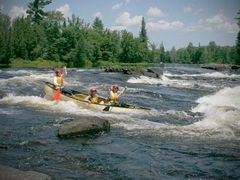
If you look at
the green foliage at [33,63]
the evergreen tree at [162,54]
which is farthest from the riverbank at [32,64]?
the evergreen tree at [162,54]

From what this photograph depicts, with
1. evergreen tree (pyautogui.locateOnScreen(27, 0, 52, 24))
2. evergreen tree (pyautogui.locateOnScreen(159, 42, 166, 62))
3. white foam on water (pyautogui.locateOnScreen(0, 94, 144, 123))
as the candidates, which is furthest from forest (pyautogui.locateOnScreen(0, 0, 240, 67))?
evergreen tree (pyautogui.locateOnScreen(159, 42, 166, 62))

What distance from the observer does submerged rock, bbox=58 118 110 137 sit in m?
7.34

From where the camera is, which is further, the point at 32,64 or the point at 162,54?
the point at 162,54

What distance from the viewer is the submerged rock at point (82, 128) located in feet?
24.1

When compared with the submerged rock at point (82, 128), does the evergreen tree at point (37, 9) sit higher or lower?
higher

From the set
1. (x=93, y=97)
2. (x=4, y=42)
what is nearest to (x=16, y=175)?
(x=93, y=97)

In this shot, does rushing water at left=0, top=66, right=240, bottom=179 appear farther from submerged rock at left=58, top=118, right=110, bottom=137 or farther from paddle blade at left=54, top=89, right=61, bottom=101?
paddle blade at left=54, top=89, right=61, bottom=101

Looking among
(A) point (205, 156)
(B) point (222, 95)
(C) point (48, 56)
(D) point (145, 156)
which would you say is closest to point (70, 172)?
(D) point (145, 156)

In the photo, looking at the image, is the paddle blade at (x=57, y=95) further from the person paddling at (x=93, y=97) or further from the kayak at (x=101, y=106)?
the person paddling at (x=93, y=97)

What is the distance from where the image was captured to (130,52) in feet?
274

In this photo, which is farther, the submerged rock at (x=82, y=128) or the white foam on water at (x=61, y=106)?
the white foam on water at (x=61, y=106)

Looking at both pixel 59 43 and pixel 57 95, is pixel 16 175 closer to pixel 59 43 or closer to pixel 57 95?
pixel 57 95

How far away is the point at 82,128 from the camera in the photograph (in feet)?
24.6

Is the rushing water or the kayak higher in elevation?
the kayak
